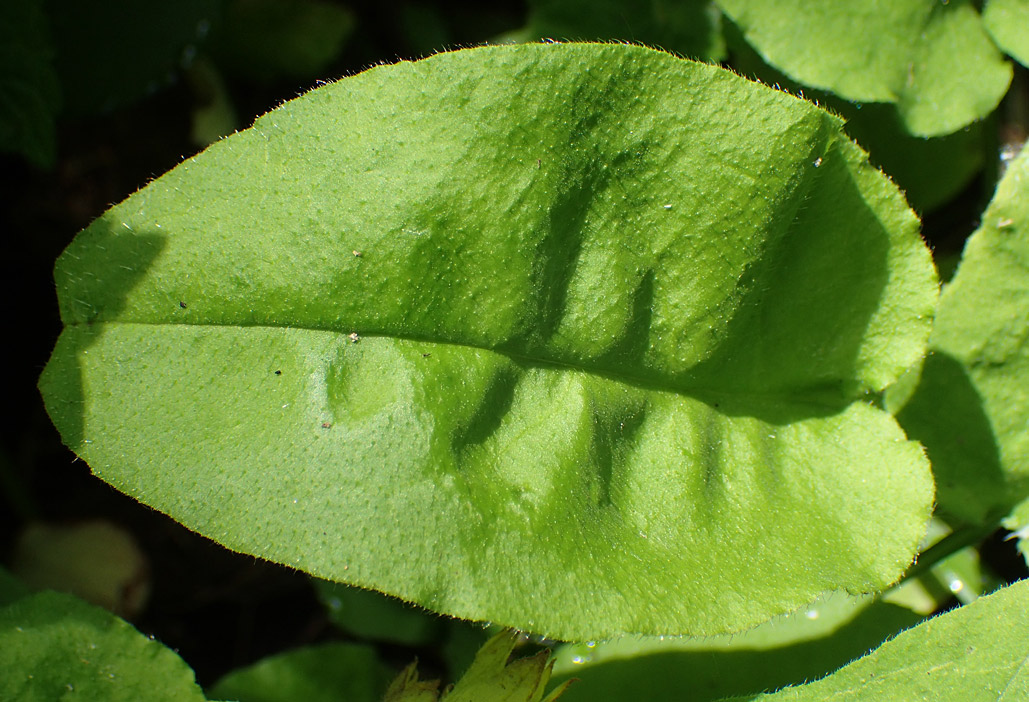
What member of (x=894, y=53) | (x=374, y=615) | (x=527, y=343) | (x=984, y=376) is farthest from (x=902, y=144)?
(x=374, y=615)

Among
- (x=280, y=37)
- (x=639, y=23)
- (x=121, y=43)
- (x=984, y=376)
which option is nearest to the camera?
(x=984, y=376)

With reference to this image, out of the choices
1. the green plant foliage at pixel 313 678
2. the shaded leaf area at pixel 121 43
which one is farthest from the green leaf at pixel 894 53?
the green plant foliage at pixel 313 678

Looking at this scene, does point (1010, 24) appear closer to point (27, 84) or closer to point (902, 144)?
point (902, 144)

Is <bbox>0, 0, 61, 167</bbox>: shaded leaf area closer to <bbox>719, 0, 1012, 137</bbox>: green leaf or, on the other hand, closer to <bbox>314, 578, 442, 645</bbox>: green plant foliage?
<bbox>314, 578, 442, 645</bbox>: green plant foliage

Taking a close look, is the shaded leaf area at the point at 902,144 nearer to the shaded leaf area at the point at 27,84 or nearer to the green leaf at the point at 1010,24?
the green leaf at the point at 1010,24

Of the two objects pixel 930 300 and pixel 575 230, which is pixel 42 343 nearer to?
pixel 575 230

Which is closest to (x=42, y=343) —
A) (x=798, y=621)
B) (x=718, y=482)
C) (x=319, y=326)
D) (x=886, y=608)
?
(x=319, y=326)

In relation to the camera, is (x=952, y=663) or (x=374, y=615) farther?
(x=374, y=615)
